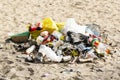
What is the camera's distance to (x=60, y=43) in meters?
6.53

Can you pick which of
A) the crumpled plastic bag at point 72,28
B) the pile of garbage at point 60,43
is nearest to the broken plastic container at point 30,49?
the pile of garbage at point 60,43

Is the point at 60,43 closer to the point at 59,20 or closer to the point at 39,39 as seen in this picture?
the point at 39,39

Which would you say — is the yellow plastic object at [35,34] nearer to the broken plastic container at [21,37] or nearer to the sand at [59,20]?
the broken plastic container at [21,37]

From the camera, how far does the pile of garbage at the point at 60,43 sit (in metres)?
6.34

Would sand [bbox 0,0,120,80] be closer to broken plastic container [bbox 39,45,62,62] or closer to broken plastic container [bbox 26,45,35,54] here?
broken plastic container [bbox 39,45,62,62]

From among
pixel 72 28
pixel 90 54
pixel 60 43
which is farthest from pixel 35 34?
pixel 90 54

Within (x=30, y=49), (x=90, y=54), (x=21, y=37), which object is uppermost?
(x=21, y=37)

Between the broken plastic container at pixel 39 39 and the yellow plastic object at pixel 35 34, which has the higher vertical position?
Result: the yellow plastic object at pixel 35 34

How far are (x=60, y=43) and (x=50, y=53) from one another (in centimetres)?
33

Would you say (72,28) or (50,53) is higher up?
(72,28)

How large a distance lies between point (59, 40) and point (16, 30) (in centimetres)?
141

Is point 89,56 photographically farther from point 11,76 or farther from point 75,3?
point 75,3

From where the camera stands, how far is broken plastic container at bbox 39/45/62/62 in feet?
20.6

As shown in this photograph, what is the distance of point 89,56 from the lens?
6.37m
